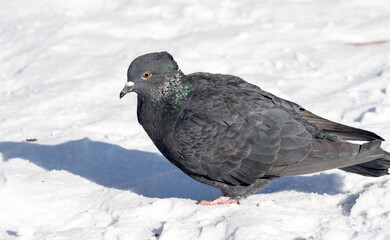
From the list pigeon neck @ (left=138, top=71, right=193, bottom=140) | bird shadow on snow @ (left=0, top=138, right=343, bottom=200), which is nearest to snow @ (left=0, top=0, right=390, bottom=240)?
bird shadow on snow @ (left=0, top=138, right=343, bottom=200)

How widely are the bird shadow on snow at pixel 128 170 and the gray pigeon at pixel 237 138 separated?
354 millimetres

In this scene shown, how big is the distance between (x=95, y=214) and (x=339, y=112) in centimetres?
248

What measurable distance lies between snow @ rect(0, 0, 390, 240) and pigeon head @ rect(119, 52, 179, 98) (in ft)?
2.57

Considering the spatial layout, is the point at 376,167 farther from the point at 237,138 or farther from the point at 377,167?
the point at 237,138

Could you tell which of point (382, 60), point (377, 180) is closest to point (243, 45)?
point (382, 60)

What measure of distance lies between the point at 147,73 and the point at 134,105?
1749mm

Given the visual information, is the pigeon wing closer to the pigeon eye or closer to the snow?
the snow

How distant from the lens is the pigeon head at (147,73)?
427 centimetres

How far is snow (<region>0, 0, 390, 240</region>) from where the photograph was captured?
3.81 meters

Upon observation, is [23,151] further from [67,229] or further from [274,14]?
[274,14]

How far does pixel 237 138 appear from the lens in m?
4.01

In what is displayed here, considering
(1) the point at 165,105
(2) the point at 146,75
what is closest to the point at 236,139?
(1) the point at 165,105

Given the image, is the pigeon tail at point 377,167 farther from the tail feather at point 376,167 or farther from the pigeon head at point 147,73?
the pigeon head at point 147,73

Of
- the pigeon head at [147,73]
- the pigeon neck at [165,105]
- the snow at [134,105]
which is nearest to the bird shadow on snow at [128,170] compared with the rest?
the snow at [134,105]
